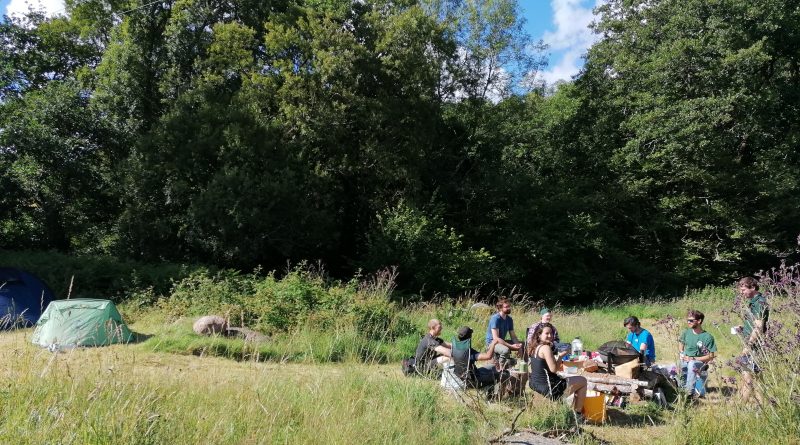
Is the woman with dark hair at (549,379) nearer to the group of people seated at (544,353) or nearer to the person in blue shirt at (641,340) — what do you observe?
the group of people seated at (544,353)

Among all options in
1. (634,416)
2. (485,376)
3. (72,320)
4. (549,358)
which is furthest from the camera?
(72,320)

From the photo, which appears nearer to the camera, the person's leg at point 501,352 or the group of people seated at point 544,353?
the group of people seated at point 544,353

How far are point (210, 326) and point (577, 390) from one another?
5.59 meters

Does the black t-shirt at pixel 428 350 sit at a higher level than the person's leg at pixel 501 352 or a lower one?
higher

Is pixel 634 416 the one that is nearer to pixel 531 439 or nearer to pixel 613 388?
pixel 613 388

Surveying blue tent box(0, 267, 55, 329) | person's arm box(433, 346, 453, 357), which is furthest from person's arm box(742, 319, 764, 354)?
blue tent box(0, 267, 55, 329)

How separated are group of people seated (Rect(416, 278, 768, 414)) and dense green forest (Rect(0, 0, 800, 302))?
8.95 metres

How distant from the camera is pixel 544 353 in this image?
234 inches

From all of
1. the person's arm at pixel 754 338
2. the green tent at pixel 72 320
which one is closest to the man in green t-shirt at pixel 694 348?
the person's arm at pixel 754 338

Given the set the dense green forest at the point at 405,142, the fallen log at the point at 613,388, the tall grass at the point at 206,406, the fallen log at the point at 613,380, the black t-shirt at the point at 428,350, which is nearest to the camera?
the tall grass at the point at 206,406

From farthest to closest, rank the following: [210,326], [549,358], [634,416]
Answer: [210,326], [634,416], [549,358]

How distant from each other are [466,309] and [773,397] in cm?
825

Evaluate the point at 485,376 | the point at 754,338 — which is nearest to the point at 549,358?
the point at 485,376

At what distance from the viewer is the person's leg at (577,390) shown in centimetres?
572
